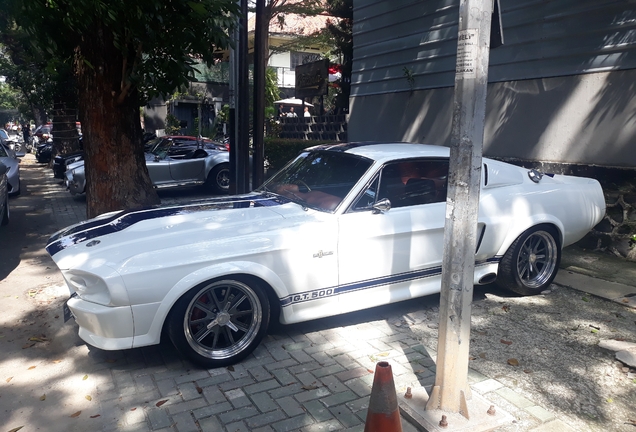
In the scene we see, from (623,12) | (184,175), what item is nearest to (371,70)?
(184,175)

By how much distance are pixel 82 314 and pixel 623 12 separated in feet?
23.1

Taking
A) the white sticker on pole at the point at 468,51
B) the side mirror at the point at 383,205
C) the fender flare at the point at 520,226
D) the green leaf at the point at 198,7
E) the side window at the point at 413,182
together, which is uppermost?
the green leaf at the point at 198,7

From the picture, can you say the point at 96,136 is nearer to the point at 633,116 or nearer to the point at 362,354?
the point at 362,354

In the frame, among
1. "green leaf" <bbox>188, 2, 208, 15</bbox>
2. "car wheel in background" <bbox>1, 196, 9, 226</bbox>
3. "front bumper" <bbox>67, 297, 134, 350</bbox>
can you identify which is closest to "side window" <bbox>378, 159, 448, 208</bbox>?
"front bumper" <bbox>67, 297, 134, 350</bbox>

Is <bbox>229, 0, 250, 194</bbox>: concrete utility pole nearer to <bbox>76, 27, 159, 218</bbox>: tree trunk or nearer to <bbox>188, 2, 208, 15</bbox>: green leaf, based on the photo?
<bbox>76, 27, 159, 218</bbox>: tree trunk

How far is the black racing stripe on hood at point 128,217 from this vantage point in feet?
13.7

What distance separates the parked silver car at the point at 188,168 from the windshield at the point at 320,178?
286 inches

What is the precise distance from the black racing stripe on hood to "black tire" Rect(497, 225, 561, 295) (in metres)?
2.25

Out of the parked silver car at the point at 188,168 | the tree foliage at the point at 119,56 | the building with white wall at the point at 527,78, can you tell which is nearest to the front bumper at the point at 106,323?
the tree foliage at the point at 119,56

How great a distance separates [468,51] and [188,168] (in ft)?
33.2

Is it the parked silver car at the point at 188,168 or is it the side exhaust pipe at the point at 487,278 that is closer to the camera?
the side exhaust pipe at the point at 487,278

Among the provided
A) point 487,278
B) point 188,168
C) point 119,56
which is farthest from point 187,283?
point 188,168

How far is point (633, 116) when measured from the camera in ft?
22.2

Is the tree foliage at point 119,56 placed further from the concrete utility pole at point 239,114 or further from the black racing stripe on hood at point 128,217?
the black racing stripe on hood at point 128,217
